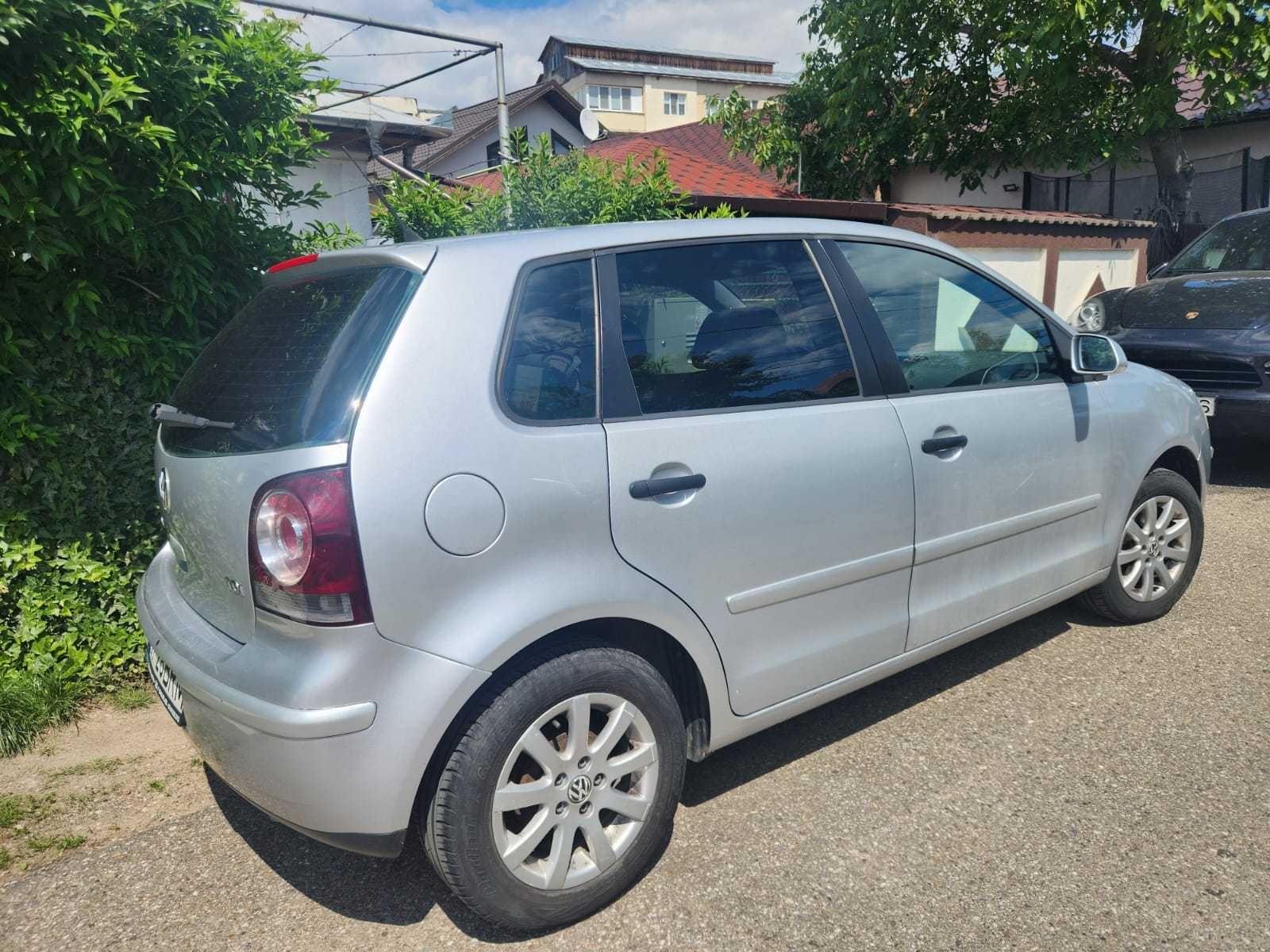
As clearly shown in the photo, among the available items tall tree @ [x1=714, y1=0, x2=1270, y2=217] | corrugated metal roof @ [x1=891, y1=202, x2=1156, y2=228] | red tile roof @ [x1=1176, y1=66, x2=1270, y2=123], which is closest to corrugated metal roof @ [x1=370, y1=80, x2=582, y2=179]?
tall tree @ [x1=714, y1=0, x2=1270, y2=217]

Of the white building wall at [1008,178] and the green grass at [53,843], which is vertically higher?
the white building wall at [1008,178]

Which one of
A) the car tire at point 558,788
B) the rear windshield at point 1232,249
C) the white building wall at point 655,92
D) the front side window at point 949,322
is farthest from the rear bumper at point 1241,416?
the white building wall at point 655,92

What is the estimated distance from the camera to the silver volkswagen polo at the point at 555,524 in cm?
207

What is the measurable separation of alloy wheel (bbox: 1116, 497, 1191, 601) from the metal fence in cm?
1094

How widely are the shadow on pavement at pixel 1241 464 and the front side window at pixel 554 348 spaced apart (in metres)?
5.86

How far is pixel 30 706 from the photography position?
11.1ft

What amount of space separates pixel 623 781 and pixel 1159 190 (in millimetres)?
13812

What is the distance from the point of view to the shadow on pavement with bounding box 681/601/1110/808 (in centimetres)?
311

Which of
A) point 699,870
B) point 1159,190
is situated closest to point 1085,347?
point 699,870

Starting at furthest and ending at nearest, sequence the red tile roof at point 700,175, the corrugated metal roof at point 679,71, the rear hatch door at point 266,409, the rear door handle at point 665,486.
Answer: the corrugated metal roof at point 679,71 < the red tile roof at point 700,175 < the rear door handle at point 665,486 < the rear hatch door at point 266,409

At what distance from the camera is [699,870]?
2604 millimetres

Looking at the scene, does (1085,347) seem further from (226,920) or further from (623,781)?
(226,920)

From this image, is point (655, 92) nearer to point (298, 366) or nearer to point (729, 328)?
point (729, 328)

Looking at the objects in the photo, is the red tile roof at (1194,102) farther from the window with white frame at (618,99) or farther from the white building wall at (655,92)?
the window with white frame at (618,99)
